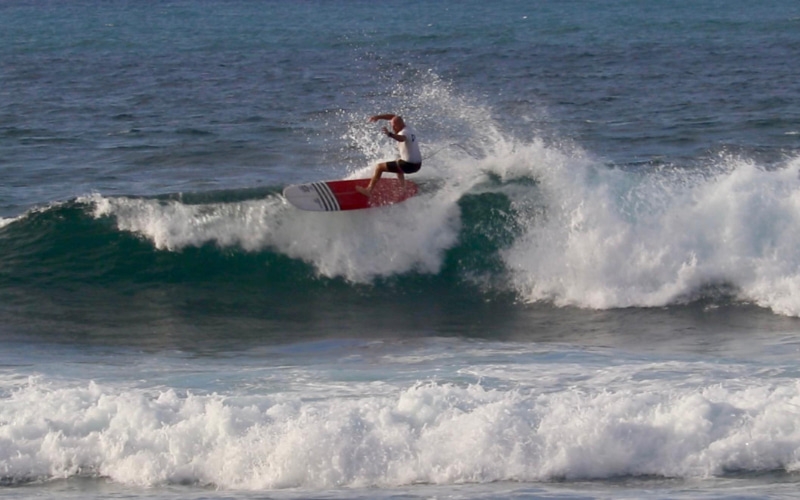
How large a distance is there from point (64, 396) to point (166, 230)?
5.97 metres

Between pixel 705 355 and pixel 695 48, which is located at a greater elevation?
pixel 695 48

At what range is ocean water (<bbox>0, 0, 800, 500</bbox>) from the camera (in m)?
8.34

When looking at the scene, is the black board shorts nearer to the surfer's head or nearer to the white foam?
the surfer's head

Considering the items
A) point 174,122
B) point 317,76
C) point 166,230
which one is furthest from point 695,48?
point 166,230

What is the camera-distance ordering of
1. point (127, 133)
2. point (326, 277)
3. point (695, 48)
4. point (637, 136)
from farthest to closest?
point (695, 48), point (127, 133), point (637, 136), point (326, 277)

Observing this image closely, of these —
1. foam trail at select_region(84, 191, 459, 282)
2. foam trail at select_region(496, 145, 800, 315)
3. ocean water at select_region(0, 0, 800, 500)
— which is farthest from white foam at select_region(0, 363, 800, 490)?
foam trail at select_region(84, 191, 459, 282)

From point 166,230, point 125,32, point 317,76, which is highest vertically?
point 125,32

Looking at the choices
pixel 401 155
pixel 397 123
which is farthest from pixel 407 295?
pixel 397 123

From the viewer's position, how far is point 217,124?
23.8 metres

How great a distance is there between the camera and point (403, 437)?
8484mm

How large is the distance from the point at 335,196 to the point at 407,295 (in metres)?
1.50

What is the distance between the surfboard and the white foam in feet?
16.3

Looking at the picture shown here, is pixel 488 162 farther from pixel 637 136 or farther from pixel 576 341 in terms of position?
pixel 637 136

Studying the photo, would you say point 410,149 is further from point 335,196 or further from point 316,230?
point 316,230
